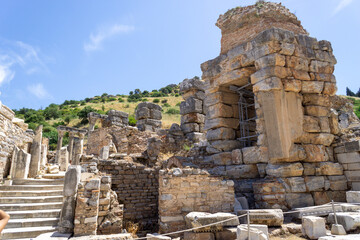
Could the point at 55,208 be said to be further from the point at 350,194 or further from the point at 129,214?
the point at 350,194

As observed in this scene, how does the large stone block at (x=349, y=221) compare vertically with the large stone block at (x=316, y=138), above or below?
below

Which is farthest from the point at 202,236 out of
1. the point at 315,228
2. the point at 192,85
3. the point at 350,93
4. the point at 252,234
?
the point at 350,93

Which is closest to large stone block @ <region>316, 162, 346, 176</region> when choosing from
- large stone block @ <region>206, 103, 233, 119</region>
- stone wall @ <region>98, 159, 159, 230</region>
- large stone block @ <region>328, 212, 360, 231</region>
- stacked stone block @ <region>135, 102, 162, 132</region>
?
large stone block @ <region>328, 212, 360, 231</region>

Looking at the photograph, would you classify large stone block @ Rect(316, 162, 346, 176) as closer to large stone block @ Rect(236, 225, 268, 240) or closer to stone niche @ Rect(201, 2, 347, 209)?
stone niche @ Rect(201, 2, 347, 209)

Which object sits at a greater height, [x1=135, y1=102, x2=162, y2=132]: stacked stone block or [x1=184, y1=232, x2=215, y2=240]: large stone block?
[x1=135, y1=102, x2=162, y2=132]: stacked stone block

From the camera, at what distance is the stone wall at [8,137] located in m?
7.90

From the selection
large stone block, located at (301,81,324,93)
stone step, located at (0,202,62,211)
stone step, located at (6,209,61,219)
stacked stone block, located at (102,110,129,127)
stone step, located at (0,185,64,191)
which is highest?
stacked stone block, located at (102,110,129,127)

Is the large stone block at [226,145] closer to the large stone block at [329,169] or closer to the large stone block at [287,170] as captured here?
the large stone block at [287,170]

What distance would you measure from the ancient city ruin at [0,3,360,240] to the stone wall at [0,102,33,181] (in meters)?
0.04

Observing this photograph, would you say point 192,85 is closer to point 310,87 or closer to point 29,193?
point 310,87

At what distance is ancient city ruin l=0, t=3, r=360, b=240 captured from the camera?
5.49 m

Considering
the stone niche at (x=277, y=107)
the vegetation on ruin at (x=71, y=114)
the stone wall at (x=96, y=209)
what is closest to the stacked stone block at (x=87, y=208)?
the stone wall at (x=96, y=209)

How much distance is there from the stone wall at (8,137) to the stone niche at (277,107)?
688 cm

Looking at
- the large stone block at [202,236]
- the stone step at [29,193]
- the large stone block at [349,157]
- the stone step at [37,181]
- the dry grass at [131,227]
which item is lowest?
the dry grass at [131,227]
